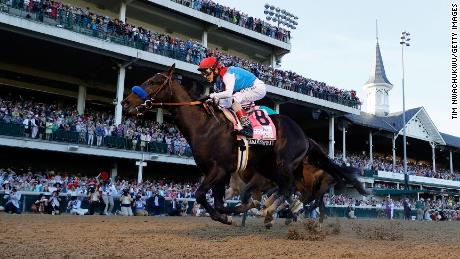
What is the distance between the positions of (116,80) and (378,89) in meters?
40.8

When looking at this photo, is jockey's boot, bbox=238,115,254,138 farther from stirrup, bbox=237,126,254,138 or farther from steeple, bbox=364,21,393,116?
steeple, bbox=364,21,393,116

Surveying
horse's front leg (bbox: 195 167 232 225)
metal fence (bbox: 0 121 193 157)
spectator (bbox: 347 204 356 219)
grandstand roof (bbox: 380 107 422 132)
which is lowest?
spectator (bbox: 347 204 356 219)

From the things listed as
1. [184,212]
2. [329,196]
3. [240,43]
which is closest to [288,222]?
[184,212]

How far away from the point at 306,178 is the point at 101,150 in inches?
571

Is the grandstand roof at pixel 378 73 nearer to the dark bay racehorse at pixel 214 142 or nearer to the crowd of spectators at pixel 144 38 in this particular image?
the crowd of spectators at pixel 144 38

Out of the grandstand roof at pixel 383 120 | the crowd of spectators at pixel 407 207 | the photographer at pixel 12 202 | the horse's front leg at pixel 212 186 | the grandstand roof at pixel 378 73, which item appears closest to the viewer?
the horse's front leg at pixel 212 186

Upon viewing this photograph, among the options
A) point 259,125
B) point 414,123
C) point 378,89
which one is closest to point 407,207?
point 414,123

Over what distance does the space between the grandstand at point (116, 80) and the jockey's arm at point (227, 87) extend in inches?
306

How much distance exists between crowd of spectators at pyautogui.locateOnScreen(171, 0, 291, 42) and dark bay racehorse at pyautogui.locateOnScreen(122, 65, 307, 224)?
22.7 meters

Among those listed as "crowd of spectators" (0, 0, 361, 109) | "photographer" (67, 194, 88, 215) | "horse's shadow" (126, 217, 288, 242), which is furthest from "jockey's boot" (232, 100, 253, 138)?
"crowd of spectators" (0, 0, 361, 109)

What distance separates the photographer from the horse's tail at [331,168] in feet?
33.3

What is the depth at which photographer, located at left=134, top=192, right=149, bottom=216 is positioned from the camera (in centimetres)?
1930

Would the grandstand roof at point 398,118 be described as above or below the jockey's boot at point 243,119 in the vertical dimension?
above

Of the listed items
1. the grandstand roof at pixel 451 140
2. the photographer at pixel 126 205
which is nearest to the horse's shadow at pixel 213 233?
the photographer at pixel 126 205
